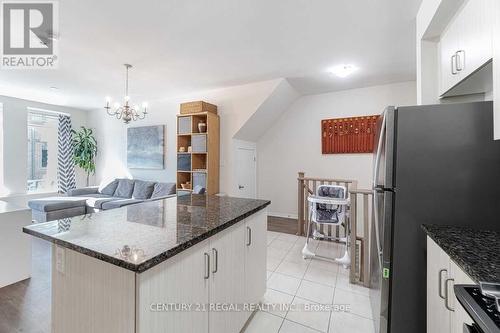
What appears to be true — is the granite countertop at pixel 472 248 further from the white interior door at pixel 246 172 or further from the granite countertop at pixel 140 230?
the white interior door at pixel 246 172

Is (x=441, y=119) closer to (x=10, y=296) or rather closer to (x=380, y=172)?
(x=380, y=172)

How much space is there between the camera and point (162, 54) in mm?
3006

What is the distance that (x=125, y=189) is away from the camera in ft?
17.4

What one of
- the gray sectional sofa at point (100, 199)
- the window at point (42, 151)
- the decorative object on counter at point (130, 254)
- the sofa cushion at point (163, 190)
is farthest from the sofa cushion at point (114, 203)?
the decorative object on counter at point (130, 254)

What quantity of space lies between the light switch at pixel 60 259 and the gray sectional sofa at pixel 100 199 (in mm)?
2530

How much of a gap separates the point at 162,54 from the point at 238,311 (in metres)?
3.05

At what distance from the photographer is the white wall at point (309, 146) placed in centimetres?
429

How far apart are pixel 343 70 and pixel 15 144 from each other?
22.0ft

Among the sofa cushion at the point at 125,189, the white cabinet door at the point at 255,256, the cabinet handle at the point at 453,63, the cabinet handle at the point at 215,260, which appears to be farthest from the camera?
the sofa cushion at the point at 125,189

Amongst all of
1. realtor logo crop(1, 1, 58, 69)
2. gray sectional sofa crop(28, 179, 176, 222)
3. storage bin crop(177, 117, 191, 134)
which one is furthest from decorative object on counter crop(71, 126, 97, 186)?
storage bin crop(177, 117, 191, 134)

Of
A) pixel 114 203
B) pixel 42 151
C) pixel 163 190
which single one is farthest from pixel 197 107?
pixel 42 151

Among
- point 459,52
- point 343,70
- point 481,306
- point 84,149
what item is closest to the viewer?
point 481,306

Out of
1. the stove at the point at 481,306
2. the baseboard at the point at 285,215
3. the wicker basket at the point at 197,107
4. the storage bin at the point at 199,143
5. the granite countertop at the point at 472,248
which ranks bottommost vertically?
the baseboard at the point at 285,215

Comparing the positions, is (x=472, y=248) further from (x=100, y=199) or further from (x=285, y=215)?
(x=100, y=199)
